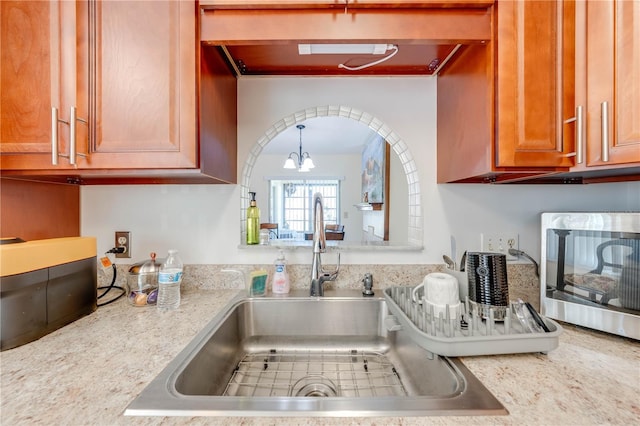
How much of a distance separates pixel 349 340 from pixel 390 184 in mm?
2270

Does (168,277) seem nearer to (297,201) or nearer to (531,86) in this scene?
(531,86)

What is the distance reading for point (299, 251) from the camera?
1.20 metres

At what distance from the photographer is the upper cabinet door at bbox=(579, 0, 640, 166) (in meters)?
0.68

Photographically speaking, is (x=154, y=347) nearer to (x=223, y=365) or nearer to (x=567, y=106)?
(x=223, y=365)

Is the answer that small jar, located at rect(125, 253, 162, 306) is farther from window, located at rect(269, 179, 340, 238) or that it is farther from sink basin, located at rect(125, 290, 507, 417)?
window, located at rect(269, 179, 340, 238)

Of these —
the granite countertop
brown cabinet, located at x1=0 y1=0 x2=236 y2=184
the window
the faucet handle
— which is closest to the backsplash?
the faucet handle

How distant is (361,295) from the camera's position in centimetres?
111

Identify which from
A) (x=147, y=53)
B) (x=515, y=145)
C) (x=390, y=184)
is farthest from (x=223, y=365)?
(x=390, y=184)

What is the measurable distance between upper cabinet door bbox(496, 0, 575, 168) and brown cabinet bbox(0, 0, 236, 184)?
87 cm

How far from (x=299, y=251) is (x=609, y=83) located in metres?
1.09

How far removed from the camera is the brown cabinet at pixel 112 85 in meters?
0.80

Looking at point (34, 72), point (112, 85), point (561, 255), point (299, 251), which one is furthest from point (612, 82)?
point (34, 72)

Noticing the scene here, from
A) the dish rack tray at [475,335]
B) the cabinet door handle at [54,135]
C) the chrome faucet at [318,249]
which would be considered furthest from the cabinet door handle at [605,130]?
the cabinet door handle at [54,135]

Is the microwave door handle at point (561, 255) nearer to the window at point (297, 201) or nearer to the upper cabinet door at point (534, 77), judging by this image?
the upper cabinet door at point (534, 77)
